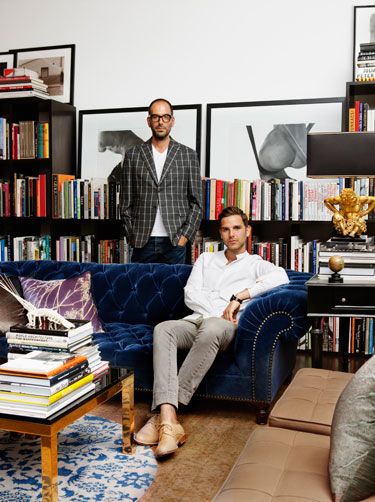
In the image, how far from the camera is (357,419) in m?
1.36

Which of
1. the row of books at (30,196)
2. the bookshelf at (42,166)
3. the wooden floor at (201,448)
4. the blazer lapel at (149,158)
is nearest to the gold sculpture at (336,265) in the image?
the wooden floor at (201,448)

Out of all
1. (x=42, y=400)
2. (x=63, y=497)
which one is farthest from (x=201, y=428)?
(x=42, y=400)

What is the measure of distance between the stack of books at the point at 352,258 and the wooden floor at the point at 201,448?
2.76ft

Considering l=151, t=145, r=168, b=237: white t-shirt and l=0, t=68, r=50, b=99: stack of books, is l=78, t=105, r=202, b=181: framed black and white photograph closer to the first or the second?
l=0, t=68, r=50, b=99: stack of books

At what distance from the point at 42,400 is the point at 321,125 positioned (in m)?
3.06

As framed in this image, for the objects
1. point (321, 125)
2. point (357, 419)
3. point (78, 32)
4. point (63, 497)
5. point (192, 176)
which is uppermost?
point (78, 32)

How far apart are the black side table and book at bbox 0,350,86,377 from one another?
115 centimetres

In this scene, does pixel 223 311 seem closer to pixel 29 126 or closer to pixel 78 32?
pixel 29 126

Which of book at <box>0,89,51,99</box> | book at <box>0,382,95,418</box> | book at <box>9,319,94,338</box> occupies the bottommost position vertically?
book at <box>0,382,95,418</box>

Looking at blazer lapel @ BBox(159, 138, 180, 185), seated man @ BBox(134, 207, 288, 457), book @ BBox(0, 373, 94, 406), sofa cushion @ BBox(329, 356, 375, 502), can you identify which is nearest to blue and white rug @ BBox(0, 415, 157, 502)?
seated man @ BBox(134, 207, 288, 457)

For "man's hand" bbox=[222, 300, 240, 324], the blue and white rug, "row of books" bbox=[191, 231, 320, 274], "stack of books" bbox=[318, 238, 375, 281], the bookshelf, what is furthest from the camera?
the bookshelf

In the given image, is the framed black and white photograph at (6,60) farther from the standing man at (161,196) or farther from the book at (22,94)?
the standing man at (161,196)

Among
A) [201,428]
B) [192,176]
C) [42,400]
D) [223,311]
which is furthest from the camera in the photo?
[192,176]

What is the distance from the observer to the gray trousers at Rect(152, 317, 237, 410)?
9.17 feet
